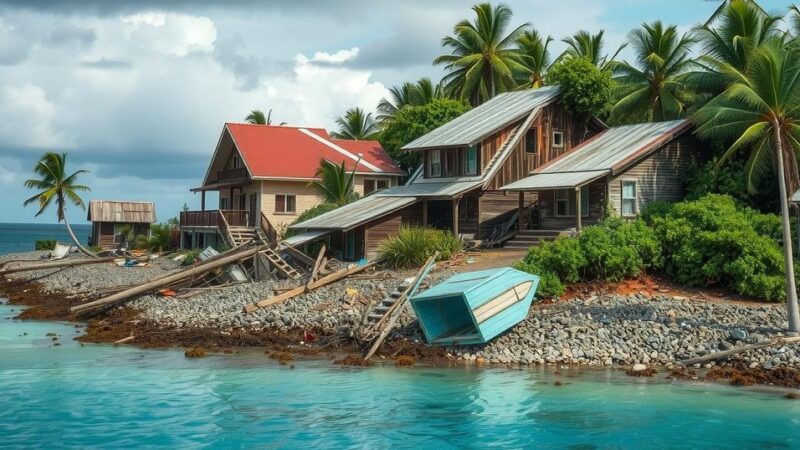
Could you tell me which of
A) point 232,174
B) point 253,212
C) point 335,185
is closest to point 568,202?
point 335,185

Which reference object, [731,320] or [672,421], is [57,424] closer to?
[672,421]

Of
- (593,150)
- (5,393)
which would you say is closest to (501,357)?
(5,393)

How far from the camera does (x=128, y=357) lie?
2266 centimetres

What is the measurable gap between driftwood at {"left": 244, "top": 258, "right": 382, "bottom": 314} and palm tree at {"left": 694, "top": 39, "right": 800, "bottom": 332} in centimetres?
1185

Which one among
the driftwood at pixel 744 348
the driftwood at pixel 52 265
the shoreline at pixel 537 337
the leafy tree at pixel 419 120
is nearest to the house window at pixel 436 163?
the leafy tree at pixel 419 120

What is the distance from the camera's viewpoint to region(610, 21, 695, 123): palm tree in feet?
137

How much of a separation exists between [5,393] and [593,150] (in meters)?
24.2

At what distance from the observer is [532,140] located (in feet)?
126

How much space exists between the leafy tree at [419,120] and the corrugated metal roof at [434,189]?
25.4ft

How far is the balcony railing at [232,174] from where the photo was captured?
153 ft

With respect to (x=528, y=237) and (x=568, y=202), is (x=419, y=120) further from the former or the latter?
(x=528, y=237)

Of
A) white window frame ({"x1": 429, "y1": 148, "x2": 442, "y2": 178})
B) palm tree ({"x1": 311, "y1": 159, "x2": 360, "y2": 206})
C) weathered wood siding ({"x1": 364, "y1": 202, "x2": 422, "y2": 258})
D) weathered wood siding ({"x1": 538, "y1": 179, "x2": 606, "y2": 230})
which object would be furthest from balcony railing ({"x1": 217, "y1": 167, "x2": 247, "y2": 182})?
weathered wood siding ({"x1": 538, "y1": 179, "x2": 606, "y2": 230})

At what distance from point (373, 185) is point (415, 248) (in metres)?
17.4

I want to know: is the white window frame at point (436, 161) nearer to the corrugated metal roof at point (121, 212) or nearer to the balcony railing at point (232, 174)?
the balcony railing at point (232, 174)
